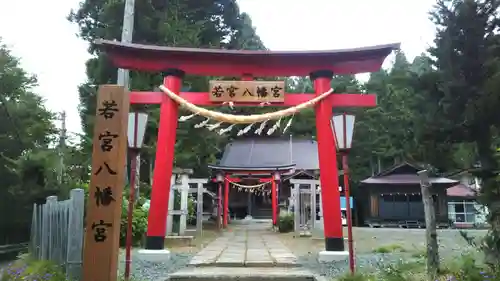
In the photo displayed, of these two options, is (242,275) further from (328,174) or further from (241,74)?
(241,74)

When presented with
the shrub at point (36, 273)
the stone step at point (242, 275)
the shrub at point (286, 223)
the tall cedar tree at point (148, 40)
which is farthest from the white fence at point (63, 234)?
the shrub at point (286, 223)

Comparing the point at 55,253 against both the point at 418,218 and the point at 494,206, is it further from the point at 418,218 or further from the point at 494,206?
the point at 418,218

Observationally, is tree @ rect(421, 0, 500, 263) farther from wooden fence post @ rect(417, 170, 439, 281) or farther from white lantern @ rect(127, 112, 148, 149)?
white lantern @ rect(127, 112, 148, 149)

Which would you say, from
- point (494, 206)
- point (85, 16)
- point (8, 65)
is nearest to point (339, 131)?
point (494, 206)

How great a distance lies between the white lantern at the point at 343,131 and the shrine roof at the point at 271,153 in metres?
18.7

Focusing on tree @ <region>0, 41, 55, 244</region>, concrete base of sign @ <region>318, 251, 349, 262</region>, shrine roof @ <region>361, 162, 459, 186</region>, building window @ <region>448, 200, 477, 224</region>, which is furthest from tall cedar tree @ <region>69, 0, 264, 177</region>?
building window @ <region>448, 200, 477, 224</region>

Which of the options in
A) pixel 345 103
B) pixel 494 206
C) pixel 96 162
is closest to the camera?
pixel 96 162

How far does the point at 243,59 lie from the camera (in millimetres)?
10234

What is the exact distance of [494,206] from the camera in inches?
210

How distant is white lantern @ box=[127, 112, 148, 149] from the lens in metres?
6.75

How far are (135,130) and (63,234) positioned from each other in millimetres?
1873

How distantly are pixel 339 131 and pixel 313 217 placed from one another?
387 inches

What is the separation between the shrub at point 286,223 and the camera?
59.6 ft

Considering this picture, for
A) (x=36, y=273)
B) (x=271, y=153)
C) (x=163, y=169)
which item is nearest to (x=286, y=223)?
(x=163, y=169)
